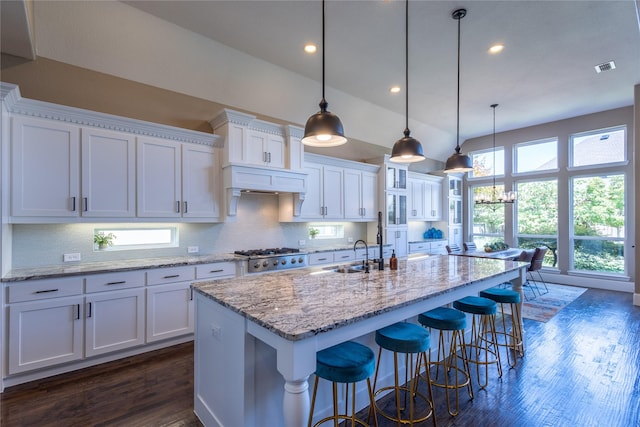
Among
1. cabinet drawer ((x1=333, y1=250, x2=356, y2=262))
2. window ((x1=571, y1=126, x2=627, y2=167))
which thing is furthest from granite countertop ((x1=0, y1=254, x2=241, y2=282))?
window ((x1=571, y1=126, x2=627, y2=167))

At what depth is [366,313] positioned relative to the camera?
60.7 inches

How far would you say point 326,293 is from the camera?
1.93m

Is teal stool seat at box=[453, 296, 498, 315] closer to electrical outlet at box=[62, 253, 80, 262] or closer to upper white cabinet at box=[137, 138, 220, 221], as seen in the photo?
upper white cabinet at box=[137, 138, 220, 221]

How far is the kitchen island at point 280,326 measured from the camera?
1.33 metres

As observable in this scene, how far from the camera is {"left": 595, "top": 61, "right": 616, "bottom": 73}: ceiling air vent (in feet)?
13.4

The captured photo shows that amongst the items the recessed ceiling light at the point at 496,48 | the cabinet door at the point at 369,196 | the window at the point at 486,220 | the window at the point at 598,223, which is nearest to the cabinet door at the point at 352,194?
the cabinet door at the point at 369,196

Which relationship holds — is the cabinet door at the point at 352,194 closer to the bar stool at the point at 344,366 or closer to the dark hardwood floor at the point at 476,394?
the dark hardwood floor at the point at 476,394

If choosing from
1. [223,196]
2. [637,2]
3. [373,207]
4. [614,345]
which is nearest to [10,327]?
[223,196]

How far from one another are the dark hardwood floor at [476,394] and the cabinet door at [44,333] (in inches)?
7.7

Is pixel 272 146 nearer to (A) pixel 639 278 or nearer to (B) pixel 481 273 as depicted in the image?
(B) pixel 481 273

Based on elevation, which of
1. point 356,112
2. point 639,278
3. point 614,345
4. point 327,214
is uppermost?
point 356,112

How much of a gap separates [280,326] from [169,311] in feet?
8.07

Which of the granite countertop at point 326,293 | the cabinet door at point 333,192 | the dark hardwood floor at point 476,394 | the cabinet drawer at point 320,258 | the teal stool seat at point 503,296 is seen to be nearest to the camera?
the granite countertop at point 326,293

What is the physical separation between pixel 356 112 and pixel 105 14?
3607 millimetres
